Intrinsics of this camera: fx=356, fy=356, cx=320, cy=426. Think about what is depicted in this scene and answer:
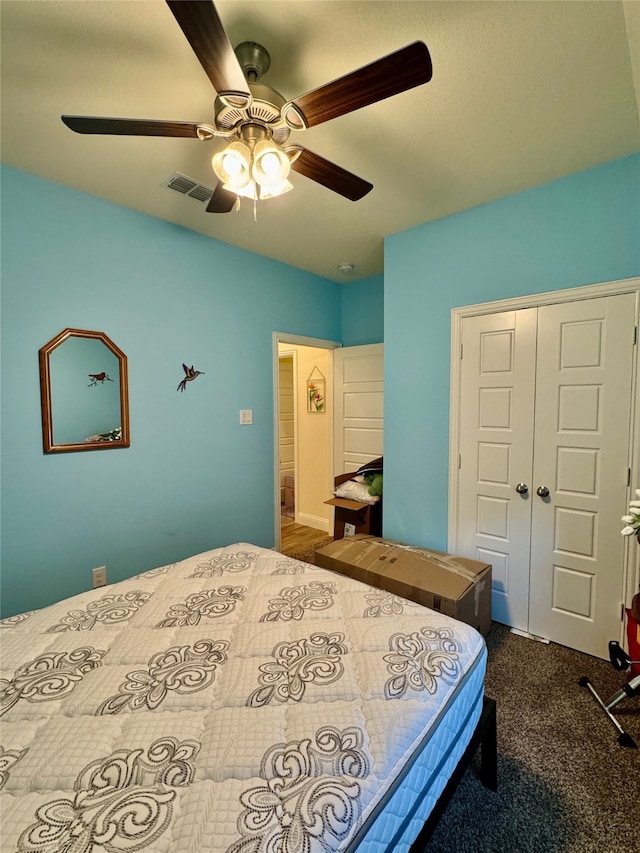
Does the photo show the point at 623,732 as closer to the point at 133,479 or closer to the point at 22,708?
the point at 22,708

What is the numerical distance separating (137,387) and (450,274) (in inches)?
90.6

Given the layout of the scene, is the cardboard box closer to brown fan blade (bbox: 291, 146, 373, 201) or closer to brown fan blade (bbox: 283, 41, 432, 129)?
brown fan blade (bbox: 291, 146, 373, 201)

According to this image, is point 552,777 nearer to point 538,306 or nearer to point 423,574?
point 423,574

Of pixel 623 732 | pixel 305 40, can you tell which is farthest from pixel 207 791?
pixel 305 40

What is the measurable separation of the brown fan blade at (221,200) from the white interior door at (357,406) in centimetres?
205

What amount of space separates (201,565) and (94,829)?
1.12m

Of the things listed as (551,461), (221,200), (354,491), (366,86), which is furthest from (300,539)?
(366,86)

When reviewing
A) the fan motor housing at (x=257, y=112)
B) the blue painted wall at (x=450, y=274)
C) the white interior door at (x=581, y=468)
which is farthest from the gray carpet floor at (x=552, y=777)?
the fan motor housing at (x=257, y=112)

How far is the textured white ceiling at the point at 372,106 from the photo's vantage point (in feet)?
3.92

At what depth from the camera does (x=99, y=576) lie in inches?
89.7

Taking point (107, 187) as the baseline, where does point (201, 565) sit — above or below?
below

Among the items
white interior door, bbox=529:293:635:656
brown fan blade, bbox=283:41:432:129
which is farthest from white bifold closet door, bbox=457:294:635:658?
brown fan blade, bbox=283:41:432:129

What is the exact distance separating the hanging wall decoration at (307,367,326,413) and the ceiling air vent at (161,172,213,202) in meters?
2.27

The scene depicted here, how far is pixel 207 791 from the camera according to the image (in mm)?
726
